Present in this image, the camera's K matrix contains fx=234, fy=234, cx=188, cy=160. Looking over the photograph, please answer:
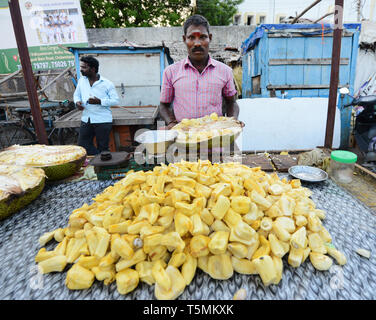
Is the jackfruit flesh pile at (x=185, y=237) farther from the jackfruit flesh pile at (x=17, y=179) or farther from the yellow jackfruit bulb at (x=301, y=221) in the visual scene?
the jackfruit flesh pile at (x=17, y=179)

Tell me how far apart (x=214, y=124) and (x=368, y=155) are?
3729 mm

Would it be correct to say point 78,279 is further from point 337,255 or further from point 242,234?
point 337,255

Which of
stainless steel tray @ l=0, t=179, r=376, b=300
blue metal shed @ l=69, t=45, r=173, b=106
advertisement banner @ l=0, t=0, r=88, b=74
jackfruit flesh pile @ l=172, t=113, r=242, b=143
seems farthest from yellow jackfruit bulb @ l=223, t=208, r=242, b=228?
advertisement banner @ l=0, t=0, r=88, b=74

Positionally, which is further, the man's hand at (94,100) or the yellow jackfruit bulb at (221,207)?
the man's hand at (94,100)

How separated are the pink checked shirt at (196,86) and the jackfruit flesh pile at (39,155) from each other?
4.27ft

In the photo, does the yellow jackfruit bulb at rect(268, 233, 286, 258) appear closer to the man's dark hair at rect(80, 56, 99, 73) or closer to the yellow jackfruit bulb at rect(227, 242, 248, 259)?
the yellow jackfruit bulb at rect(227, 242, 248, 259)

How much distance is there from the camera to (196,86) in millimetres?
2832

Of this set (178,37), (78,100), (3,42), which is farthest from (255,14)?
(78,100)

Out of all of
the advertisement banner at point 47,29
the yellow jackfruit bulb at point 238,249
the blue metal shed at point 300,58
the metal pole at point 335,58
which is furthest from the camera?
the advertisement banner at point 47,29

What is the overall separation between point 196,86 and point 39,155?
6.09ft

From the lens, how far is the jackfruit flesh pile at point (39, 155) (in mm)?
2207

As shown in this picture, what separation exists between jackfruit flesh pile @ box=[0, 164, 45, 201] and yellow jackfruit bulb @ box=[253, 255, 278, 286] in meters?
1.71

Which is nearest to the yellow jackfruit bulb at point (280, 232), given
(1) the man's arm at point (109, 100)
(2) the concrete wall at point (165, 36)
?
(1) the man's arm at point (109, 100)
